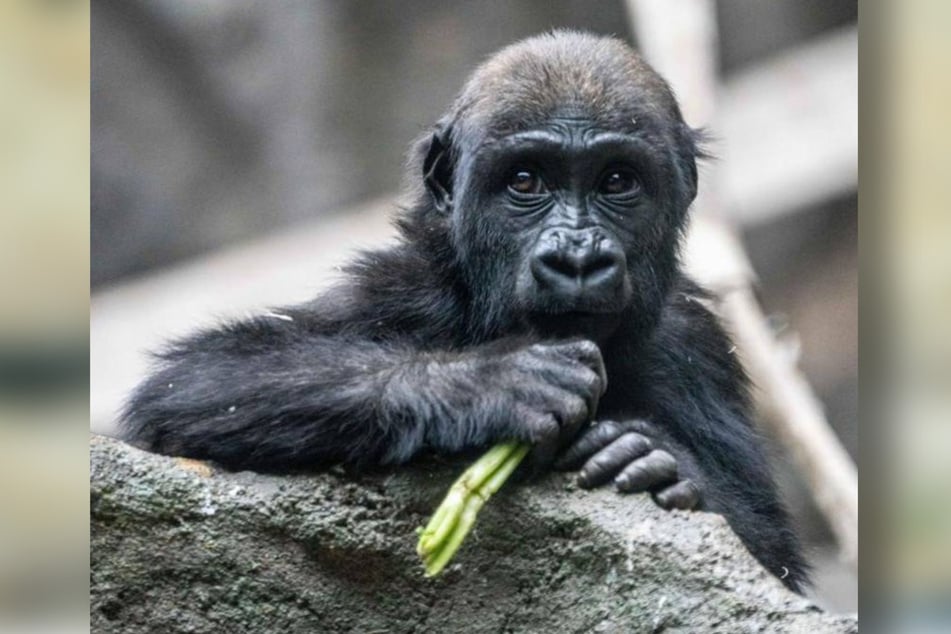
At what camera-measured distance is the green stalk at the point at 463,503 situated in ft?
8.43

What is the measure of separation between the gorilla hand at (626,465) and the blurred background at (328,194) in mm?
726

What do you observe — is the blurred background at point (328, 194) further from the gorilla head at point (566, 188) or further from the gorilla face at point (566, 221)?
the gorilla face at point (566, 221)

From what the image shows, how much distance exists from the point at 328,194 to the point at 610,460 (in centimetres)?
194

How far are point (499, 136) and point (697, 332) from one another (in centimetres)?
79

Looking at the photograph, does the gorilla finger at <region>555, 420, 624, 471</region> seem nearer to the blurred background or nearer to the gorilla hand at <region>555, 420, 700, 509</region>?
the gorilla hand at <region>555, 420, 700, 509</region>

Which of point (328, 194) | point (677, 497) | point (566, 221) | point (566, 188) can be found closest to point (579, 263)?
point (566, 221)

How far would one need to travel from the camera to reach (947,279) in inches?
123

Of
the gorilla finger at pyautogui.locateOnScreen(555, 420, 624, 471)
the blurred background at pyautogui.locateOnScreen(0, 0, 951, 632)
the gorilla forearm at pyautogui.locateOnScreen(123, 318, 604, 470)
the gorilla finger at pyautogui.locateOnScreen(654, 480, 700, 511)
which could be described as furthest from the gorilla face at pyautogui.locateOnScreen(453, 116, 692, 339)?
the blurred background at pyautogui.locateOnScreen(0, 0, 951, 632)

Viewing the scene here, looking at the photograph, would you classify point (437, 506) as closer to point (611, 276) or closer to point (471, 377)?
point (471, 377)

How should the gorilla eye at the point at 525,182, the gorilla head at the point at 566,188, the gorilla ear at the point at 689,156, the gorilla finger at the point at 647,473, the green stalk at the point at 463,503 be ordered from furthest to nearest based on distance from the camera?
the gorilla ear at the point at 689,156
the gorilla eye at the point at 525,182
the gorilla head at the point at 566,188
the gorilla finger at the point at 647,473
the green stalk at the point at 463,503

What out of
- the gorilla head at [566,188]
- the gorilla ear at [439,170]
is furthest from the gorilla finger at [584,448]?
the gorilla ear at [439,170]

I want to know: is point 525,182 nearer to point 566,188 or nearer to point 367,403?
point 566,188

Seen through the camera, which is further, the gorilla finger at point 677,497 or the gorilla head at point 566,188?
the gorilla head at point 566,188

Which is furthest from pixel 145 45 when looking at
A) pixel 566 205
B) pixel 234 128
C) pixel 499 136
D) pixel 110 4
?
pixel 566 205
